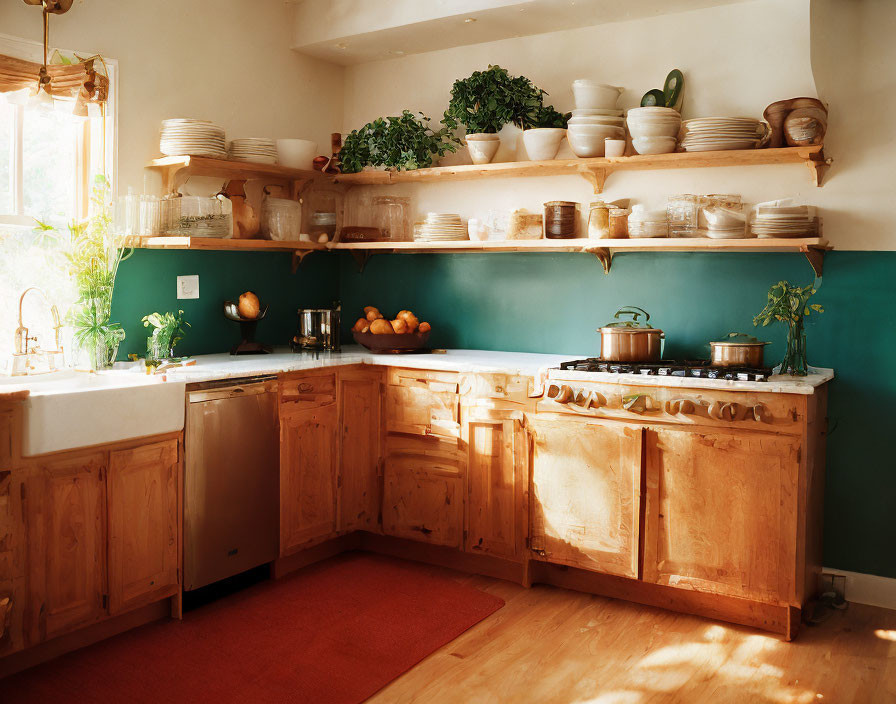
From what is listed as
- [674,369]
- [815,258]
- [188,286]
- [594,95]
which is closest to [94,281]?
[188,286]

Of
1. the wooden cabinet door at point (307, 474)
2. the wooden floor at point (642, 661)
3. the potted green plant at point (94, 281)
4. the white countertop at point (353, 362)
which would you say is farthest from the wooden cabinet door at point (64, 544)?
the wooden floor at point (642, 661)

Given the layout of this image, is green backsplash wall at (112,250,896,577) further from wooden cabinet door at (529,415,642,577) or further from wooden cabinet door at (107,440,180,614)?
wooden cabinet door at (107,440,180,614)

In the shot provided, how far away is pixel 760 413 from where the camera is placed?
3207 mm

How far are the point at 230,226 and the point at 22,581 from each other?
1.88 metres

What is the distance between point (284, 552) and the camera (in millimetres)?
3836

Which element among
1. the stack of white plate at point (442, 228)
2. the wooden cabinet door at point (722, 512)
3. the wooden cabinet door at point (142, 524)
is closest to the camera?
the wooden cabinet door at point (142, 524)

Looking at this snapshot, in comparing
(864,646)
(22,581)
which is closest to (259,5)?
(22,581)

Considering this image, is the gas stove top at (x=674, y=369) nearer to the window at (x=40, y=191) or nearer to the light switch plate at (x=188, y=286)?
the light switch plate at (x=188, y=286)

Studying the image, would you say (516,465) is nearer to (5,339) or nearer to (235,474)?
(235,474)

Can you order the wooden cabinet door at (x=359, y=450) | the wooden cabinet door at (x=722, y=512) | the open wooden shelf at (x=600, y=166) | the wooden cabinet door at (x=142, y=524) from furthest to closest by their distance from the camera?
the wooden cabinet door at (x=359, y=450) → the open wooden shelf at (x=600, y=166) → the wooden cabinet door at (x=722, y=512) → the wooden cabinet door at (x=142, y=524)

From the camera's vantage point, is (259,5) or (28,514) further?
(259,5)

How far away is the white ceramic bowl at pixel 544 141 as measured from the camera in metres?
4.05

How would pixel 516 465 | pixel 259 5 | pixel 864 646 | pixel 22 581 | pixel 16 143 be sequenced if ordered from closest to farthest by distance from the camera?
pixel 22 581, pixel 864 646, pixel 16 143, pixel 516 465, pixel 259 5

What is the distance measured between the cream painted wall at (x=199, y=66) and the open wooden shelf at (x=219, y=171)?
119 mm
